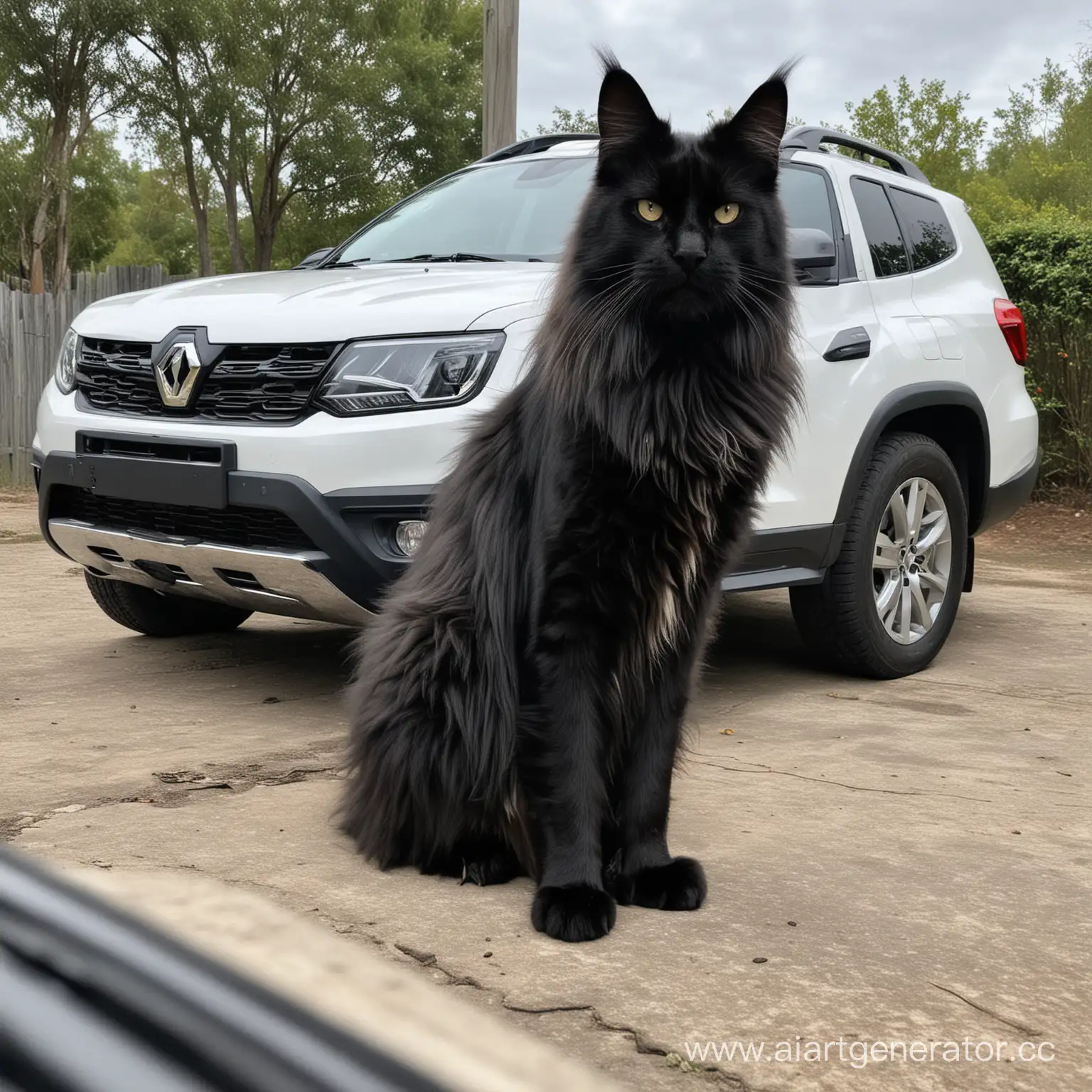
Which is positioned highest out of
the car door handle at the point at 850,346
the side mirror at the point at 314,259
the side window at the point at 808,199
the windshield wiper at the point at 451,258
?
the side window at the point at 808,199

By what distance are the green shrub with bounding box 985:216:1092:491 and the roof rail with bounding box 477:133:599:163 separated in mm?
7176

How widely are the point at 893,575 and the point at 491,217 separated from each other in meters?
2.16

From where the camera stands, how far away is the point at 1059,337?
11773mm

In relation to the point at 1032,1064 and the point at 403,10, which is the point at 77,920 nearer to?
the point at 1032,1064

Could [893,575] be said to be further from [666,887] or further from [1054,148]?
[1054,148]

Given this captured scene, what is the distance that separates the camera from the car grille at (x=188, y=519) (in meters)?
4.13

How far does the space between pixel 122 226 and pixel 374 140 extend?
2945 cm

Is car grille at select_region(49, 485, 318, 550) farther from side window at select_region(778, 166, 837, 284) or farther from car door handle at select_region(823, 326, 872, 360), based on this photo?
side window at select_region(778, 166, 837, 284)

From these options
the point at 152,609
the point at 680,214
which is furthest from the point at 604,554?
Result: the point at 152,609

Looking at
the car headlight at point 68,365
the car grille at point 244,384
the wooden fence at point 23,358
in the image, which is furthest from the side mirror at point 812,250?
the wooden fence at point 23,358

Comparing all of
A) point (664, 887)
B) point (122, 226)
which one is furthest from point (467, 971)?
point (122, 226)

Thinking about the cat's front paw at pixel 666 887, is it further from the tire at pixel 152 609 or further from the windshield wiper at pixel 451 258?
the tire at pixel 152 609

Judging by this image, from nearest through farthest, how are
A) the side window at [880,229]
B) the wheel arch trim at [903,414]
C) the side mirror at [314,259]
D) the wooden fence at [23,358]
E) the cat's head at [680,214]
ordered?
1. the cat's head at [680,214]
2. the wheel arch trim at [903,414]
3. the side window at [880,229]
4. the side mirror at [314,259]
5. the wooden fence at [23,358]

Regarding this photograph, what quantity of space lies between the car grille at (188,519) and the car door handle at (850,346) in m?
2.08
